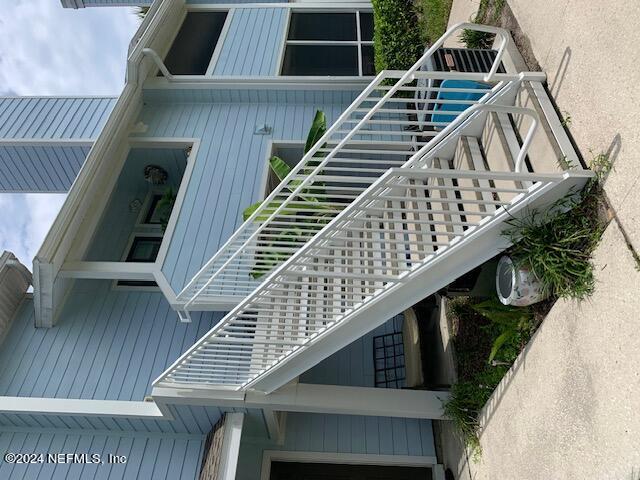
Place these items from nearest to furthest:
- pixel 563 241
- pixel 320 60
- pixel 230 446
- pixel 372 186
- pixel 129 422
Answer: pixel 372 186, pixel 563 241, pixel 230 446, pixel 129 422, pixel 320 60

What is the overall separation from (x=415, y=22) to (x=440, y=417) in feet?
21.3

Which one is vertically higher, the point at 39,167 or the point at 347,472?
the point at 39,167

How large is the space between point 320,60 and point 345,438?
5812 millimetres

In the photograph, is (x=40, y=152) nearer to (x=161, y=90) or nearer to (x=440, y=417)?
(x=161, y=90)

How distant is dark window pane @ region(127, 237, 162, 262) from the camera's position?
241 inches

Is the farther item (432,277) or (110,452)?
(110,452)

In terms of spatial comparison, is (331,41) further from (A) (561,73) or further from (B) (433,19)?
(A) (561,73)

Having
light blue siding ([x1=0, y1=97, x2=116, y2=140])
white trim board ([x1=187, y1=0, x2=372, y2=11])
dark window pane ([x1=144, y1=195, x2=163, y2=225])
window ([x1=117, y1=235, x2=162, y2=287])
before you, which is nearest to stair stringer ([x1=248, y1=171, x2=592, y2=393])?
window ([x1=117, y1=235, x2=162, y2=287])

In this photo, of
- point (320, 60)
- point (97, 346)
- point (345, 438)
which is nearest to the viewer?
point (345, 438)

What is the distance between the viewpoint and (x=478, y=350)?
164 inches

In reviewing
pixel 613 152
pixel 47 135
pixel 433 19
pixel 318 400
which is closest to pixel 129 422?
pixel 318 400

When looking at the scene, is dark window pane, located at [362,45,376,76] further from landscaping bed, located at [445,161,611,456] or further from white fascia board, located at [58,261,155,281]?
white fascia board, located at [58,261,155,281]

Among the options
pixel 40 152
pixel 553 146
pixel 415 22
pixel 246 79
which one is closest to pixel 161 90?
pixel 246 79

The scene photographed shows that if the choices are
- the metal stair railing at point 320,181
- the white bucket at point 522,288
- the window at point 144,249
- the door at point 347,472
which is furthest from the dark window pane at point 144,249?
the white bucket at point 522,288
